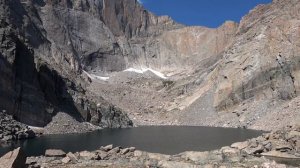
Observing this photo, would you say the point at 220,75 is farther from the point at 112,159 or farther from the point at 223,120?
the point at 112,159

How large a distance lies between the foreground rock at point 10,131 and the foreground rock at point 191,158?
74.5ft

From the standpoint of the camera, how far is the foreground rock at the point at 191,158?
32781 mm

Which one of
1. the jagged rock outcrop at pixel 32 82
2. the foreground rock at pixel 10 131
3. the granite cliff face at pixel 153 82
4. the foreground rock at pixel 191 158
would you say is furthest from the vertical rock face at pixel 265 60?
the foreground rock at pixel 10 131

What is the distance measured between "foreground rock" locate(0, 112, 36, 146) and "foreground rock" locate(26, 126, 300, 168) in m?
22.7

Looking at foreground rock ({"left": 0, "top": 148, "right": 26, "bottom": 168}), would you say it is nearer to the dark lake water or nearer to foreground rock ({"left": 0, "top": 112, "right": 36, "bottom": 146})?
the dark lake water

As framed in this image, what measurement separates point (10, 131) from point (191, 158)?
3421 centimetres

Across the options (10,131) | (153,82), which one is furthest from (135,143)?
(153,82)

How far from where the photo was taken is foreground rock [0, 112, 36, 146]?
58.2 meters

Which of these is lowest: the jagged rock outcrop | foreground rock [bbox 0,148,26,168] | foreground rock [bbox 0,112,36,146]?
foreground rock [bbox 0,148,26,168]

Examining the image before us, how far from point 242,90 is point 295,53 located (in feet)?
56.2

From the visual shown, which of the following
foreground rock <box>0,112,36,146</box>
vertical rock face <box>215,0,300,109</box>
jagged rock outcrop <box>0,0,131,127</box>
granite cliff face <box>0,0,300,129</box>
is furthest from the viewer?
vertical rock face <box>215,0,300,109</box>

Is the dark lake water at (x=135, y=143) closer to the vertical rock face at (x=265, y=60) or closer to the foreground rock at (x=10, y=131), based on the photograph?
the foreground rock at (x=10, y=131)

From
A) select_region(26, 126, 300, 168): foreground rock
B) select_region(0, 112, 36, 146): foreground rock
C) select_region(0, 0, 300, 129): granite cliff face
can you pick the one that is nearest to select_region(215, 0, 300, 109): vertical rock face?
select_region(0, 0, 300, 129): granite cliff face

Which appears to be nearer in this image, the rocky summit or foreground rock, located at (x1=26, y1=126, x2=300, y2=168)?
foreground rock, located at (x1=26, y1=126, x2=300, y2=168)
